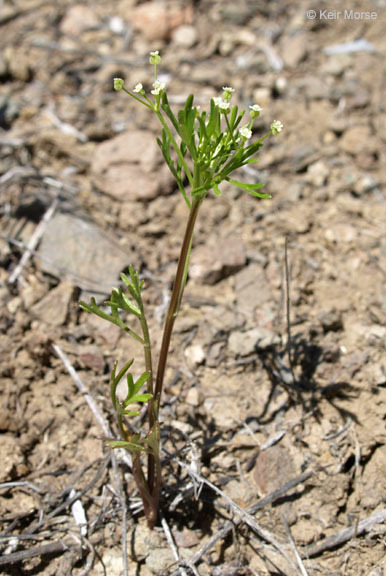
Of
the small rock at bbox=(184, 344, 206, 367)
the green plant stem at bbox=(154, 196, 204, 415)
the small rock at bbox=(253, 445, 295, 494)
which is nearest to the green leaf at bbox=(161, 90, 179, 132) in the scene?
the green plant stem at bbox=(154, 196, 204, 415)

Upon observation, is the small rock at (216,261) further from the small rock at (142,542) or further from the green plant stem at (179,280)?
the small rock at (142,542)

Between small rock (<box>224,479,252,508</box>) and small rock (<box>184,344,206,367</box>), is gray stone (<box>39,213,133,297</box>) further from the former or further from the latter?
small rock (<box>224,479,252,508</box>)

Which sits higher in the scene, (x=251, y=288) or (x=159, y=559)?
(x=251, y=288)

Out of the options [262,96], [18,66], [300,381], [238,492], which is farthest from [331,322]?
[18,66]

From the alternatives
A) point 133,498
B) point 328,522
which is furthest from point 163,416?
point 328,522

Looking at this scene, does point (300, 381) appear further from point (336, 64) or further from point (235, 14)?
point (235, 14)

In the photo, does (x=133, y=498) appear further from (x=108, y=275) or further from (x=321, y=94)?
(x=321, y=94)
